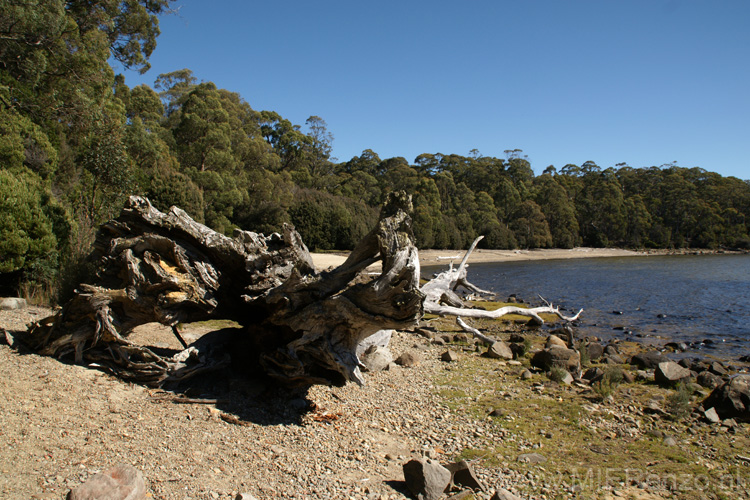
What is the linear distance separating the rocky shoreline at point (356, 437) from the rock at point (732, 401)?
0.10m

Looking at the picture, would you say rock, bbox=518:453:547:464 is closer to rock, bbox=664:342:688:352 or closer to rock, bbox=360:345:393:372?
rock, bbox=360:345:393:372

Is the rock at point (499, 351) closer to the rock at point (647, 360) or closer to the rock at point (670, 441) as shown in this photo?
the rock at point (647, 360)

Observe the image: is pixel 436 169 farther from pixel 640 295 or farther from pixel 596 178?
pixel 640 295

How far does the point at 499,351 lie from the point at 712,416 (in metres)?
4.48

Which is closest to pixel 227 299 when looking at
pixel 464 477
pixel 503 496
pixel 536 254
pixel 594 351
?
pixel 464 477

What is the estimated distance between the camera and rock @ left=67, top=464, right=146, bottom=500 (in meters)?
3.62

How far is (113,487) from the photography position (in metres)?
3.73

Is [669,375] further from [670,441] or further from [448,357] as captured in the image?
[448,357]

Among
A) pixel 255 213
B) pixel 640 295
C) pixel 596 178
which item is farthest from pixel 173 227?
pixel 596 178

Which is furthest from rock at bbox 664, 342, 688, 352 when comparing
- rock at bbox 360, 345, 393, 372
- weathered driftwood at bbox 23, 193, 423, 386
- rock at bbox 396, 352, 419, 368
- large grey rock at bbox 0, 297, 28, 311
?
large grey rock at bbox 0, 297, 28, 311

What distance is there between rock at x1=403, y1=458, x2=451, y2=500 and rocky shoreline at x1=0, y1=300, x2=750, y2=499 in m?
0.14

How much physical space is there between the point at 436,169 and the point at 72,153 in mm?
87293

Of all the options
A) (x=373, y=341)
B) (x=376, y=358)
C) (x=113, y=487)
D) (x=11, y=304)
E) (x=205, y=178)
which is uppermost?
(x=205, y=178)

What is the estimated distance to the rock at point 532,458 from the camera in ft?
18.8
